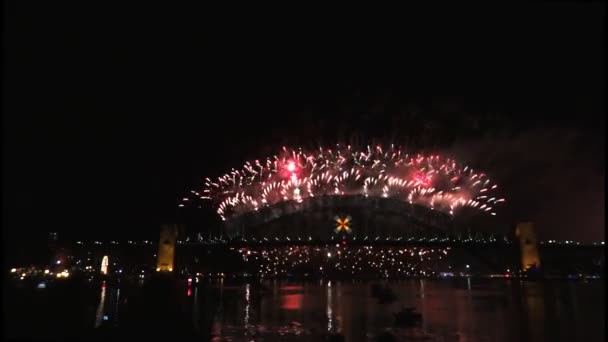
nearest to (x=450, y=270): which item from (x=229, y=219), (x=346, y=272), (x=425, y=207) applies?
(x=425, y=207)

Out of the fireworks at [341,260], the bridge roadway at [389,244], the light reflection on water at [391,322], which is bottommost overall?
the light reflection on water at [391,322]

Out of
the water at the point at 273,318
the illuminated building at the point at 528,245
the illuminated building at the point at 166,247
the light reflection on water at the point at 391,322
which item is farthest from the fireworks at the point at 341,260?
the light reflection on water at the point at 391,322

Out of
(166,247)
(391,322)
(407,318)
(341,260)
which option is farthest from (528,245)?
(407,318)

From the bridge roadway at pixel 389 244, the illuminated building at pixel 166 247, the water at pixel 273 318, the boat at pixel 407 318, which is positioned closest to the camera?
the water at pixel 273 318

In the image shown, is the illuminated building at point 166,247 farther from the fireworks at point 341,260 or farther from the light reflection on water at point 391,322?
the light reflection on water at point 391,322

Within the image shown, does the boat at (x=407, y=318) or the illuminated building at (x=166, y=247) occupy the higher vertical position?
the illuminated building at (x=166, y=247)

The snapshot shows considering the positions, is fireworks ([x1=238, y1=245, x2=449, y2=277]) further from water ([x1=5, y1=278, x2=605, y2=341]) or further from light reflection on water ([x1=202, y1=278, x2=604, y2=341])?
light reflection on water ([x1=202, y1=278, x2=604, y2=341])

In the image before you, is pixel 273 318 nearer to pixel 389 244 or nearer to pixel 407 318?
pixel 407 318
